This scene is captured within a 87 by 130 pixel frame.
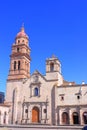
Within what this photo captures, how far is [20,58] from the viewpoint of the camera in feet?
156

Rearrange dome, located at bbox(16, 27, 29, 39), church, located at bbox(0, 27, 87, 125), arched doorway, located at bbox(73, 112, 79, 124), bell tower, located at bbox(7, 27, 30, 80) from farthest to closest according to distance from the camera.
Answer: dome, located at bbox(16, 27, 29, 39) → bell tower, located at bbox(7, 27, 30, 80) → church, located at bbox(0, 27, 87, 125) → arched doorway, located at bbox(73, 112, 79, 124)

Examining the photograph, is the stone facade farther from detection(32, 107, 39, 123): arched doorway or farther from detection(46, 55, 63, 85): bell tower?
detection(46, 55, 63, 85): bell tower

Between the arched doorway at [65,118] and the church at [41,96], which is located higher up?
the church at [41,96]

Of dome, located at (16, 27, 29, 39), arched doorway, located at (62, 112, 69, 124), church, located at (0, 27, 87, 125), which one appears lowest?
arched doorway, located at (62, 112, 69, 124)

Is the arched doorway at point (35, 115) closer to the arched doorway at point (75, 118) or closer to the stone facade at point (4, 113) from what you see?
the stone facade at point (4, 113)

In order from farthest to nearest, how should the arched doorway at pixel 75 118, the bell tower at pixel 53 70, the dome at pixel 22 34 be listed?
the dome at pixel 22 34, the bell tower at pixel 53 70, the arched doorway at pixel 75 118

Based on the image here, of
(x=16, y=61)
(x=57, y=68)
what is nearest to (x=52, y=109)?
(x=57, y=68)

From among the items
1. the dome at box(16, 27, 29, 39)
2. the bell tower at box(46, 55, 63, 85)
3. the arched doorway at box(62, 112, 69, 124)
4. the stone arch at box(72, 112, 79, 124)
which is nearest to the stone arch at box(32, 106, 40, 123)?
the arched doorway at box(62, 112, 69, 124)

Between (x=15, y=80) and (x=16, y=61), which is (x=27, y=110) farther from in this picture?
(x=16, y=61)

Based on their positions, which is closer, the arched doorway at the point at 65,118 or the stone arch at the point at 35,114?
the arched doorway at the point at 65,118

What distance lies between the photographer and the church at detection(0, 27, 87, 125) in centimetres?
4025

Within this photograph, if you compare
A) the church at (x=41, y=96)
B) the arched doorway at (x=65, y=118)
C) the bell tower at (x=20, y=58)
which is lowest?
the arched doorway at (x=65, y=118)

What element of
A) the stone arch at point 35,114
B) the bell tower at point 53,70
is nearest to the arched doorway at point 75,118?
the bell tower at point 53,70

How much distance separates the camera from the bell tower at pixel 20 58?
46750 mm
